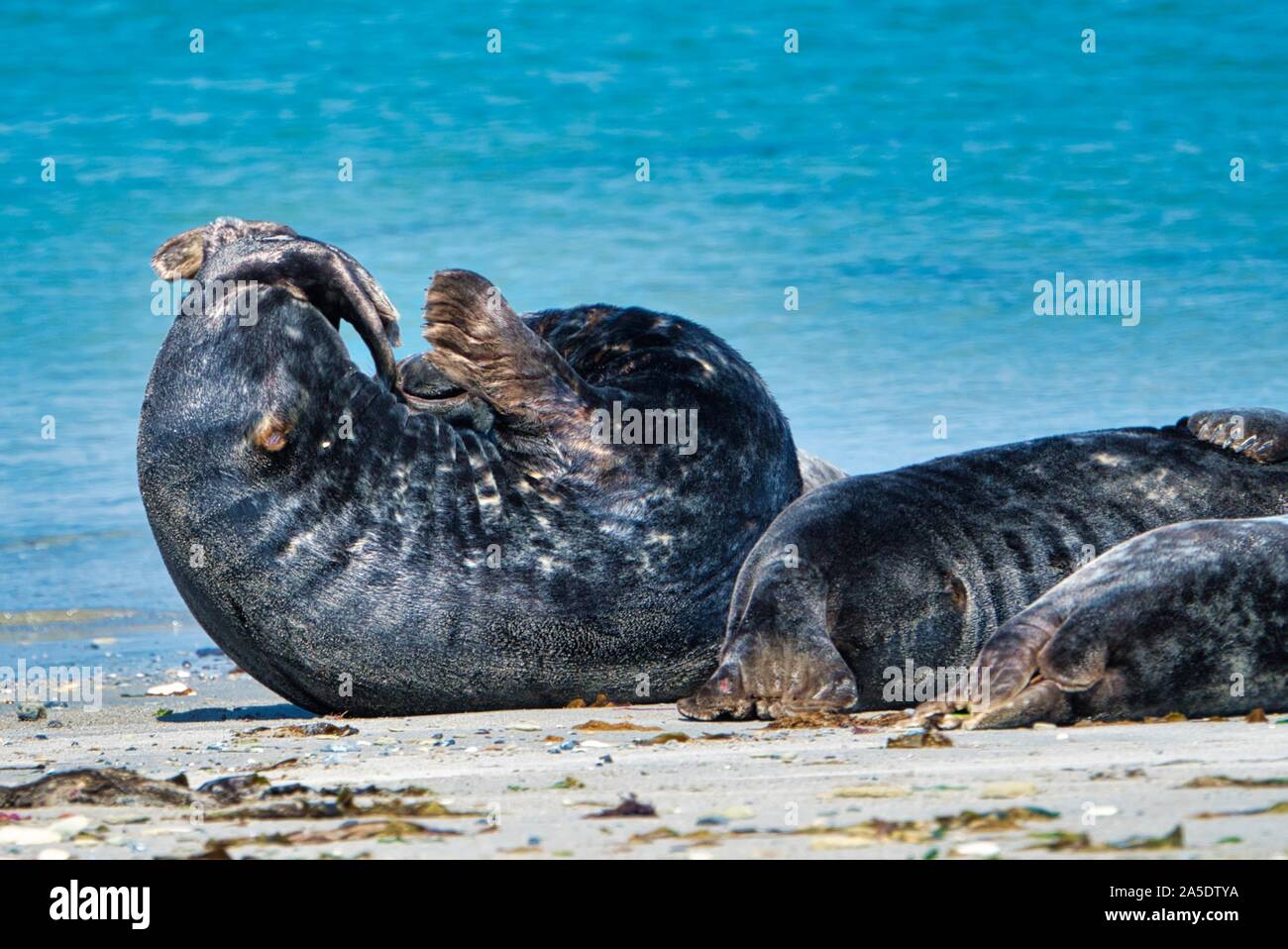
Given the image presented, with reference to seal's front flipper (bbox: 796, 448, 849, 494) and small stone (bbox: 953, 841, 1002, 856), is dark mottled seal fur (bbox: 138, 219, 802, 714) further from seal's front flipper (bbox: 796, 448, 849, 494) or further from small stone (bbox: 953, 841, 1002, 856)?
small stone (bbox: 953, 841, 1002, 856)

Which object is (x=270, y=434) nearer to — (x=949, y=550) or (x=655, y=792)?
(x=949, y=550)

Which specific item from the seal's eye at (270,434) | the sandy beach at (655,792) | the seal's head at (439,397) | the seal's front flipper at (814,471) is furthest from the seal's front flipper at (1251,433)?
the seal's eye at (270,434)

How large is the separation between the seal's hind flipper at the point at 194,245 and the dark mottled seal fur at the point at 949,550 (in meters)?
2.47

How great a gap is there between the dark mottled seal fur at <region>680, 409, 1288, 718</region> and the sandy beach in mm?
304

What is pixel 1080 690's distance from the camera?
19.1ft

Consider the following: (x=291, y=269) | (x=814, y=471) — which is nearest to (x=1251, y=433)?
(x=814, y=471)

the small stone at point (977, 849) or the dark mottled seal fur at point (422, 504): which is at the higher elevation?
the dark mottled seal fur at point (422, 504)

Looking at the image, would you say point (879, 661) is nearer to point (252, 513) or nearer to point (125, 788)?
point (252, 513)

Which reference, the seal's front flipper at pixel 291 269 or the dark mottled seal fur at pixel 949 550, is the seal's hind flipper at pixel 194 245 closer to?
the seal's front flipper at pixel 291 269

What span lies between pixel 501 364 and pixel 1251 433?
3168mm

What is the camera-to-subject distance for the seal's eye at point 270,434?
6.64 metres
